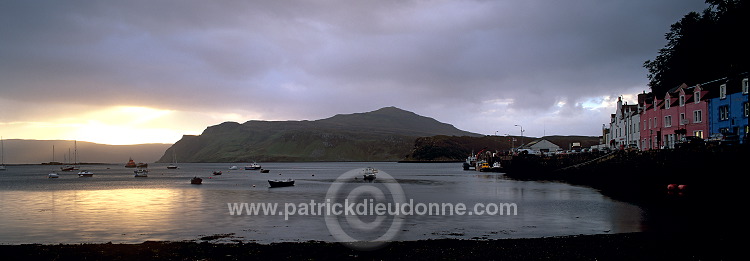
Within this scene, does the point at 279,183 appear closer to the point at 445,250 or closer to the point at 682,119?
the point at 682,119

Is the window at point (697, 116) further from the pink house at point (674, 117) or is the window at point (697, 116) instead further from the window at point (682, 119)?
the window at point (682, 119)

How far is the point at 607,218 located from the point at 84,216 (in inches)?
1647

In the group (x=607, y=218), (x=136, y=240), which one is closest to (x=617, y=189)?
(x=607, y=218)

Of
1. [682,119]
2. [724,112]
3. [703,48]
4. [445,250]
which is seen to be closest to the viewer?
[445,250]

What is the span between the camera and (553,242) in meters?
24.1

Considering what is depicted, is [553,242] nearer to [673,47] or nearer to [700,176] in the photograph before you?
[700,176]

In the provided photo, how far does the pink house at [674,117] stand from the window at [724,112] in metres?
2.38

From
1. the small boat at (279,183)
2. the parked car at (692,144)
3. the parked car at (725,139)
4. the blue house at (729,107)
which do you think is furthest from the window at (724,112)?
the small boat at (279,183)

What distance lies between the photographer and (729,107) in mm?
59594

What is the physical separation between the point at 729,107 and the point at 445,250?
172 ft

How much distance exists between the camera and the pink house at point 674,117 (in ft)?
214

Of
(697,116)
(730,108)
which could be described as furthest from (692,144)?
(697,116)

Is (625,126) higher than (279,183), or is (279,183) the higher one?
(625,126)

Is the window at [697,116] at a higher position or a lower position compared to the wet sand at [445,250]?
higher
